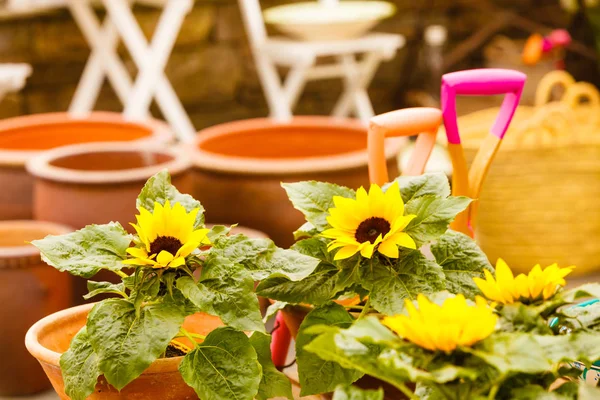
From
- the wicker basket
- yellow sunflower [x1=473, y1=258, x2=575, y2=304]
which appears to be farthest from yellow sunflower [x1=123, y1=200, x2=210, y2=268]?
the wicker basket

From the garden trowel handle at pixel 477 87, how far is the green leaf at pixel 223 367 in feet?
0.96

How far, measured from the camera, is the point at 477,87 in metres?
0.78

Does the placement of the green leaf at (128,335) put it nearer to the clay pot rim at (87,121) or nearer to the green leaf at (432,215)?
the green leaf at (432,215)

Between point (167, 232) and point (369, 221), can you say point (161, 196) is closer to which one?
point (167, 232)

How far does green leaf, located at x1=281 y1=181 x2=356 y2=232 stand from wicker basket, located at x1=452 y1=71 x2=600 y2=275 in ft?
4.19

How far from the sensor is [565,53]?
10.7ft

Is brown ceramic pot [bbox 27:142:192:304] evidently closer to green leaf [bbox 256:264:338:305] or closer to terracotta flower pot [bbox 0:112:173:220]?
terracotta flower pot [bbox 0:112:173:220]

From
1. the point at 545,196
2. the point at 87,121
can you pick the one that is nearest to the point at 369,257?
the point at 87,121

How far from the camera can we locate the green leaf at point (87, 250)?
0.63m

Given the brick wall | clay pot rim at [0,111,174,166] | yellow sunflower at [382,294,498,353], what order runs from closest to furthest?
yellow sunflower at [382,294,498,353] → clay pot rim at [0,111,174,166] → the brick wall

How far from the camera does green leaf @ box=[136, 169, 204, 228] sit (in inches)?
27.4

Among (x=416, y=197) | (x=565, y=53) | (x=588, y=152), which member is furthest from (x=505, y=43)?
(x=416, y=197)

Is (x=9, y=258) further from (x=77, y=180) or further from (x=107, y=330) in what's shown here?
(x=107, y=330)

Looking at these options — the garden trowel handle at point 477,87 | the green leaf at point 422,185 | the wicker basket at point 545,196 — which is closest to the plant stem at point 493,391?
the green leaf at point 422,185
